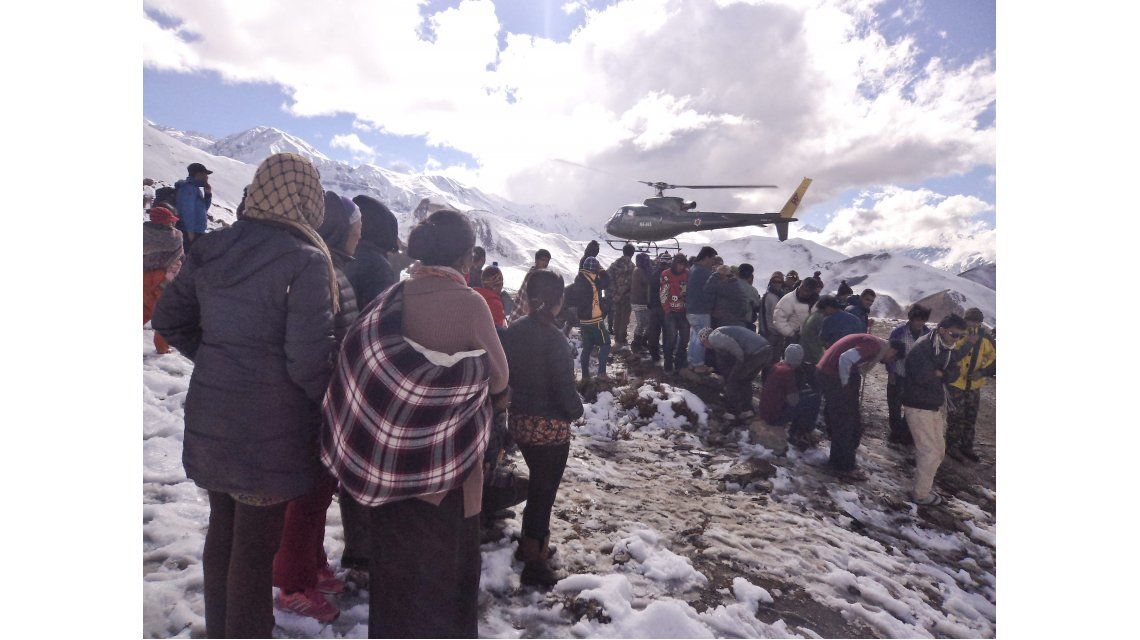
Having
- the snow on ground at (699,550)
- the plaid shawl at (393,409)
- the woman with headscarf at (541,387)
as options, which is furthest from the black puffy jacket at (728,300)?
the plaid shawl at (393,409)

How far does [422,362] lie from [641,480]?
13.0 feet

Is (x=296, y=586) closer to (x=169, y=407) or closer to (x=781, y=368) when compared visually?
(x=169, y=407)

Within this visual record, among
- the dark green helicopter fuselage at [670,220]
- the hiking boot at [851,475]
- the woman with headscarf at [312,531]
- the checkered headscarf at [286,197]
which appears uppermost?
the dark green helicopter fuselage at [670,220]

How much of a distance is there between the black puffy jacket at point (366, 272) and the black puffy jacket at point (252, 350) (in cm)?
99

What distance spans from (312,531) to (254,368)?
118cm

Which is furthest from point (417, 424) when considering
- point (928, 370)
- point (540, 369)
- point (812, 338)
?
point (812, 338)

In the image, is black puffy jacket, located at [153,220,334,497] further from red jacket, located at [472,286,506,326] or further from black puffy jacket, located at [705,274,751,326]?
black puffy jacket, located at [705,274,751,326]

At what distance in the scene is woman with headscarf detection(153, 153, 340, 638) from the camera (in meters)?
1.90

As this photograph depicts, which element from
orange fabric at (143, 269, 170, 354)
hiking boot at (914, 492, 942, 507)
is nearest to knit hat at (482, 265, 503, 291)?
orange fabric at (143, 269, 170, 354)

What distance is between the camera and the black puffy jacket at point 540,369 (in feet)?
10.0

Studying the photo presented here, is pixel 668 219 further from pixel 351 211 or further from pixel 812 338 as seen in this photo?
pixel 351 211

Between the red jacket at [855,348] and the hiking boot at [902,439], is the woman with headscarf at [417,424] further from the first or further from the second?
the hiking boot at [902,439]

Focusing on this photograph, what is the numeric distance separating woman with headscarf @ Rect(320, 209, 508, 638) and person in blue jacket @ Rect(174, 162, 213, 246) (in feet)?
21.1

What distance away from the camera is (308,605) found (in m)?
2.58
